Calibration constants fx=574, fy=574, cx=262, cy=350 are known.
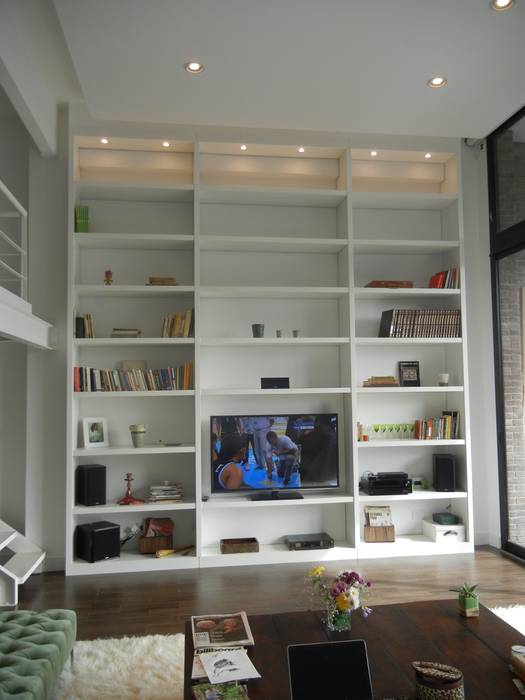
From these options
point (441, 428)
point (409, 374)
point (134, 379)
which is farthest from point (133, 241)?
point (441, 428)

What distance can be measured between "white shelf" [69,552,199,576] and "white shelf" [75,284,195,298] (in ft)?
6.81

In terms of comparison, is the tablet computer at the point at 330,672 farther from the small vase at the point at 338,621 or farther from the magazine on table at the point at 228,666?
the small vase at the point at 338,621

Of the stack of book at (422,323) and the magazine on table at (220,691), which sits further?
the stack of book at (422,323)

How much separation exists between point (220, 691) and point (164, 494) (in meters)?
2.72

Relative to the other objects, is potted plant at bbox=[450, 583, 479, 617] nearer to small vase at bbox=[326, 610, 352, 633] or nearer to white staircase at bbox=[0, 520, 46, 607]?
small vase at bbox=[326, 610, 352, 633]

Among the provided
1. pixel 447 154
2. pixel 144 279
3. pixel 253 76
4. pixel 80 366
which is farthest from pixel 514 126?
pixel 80 366

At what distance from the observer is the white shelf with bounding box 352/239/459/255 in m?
4.82

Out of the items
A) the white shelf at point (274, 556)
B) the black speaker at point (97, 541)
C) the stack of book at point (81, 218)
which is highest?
the stack of book at point (81, 218)

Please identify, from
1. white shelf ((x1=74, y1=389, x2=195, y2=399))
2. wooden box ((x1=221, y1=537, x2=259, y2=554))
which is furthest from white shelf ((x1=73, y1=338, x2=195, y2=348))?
wooden box ((x1=221, y1=537, x2=259, y2=554))

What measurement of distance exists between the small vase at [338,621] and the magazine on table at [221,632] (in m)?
0.33

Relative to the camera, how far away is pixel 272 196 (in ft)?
15.8

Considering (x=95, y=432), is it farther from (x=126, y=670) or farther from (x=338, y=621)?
(x=338, y=621)

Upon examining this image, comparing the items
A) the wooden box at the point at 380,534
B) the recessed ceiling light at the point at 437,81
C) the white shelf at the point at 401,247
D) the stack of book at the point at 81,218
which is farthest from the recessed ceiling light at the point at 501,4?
the wooden box at the point at 380,534

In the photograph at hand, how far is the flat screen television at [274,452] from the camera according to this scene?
15.3 ft
